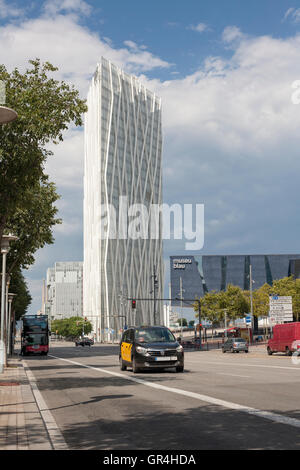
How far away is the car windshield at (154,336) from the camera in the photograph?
20.7 meters

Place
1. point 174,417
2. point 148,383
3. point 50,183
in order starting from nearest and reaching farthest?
1. point 174,417
2. point 148,383
3. point 50,183

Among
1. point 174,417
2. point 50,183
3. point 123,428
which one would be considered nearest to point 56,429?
point 123,428

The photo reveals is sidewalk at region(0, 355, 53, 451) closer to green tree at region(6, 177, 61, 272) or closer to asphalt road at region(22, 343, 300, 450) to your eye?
asphalt road at region(22, 343, 300, 450)

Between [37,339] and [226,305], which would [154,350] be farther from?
[226,305]

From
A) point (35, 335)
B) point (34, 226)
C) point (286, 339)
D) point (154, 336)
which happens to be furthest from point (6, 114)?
point (35, 335)

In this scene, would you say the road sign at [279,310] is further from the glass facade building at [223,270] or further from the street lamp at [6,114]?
the glass facade building at [223,270]

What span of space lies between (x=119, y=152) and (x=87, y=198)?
20.2 m

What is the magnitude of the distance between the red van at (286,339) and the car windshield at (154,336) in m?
19.4

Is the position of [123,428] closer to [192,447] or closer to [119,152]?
[192,447]

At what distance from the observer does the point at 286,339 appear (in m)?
39.9

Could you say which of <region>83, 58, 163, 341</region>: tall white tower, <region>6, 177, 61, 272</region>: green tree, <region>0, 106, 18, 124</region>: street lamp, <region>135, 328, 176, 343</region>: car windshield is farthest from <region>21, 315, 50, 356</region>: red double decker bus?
<region>83, 58, 163, 341</region>: tall white tower

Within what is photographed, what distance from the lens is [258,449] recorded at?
6.63 metres

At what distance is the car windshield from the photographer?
2072cm

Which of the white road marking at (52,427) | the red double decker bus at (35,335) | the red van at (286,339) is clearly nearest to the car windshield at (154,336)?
the white road marking at (52,427)
